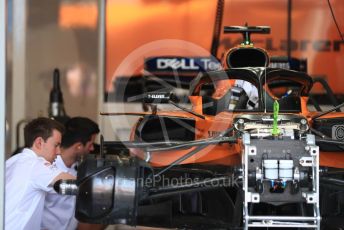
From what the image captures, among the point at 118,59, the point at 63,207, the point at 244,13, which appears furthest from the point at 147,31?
the point at 63,207

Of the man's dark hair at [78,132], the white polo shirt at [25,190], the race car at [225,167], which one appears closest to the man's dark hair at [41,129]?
the white polo shirt at [25,190]

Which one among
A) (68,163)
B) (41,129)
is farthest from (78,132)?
(41,129)

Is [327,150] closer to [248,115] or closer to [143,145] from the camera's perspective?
[248,115]

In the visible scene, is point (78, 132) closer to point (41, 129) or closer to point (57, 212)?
point (57, 212)

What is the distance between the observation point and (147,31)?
459 inches

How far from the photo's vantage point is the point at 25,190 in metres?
6.52

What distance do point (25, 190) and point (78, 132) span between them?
156 centimetres

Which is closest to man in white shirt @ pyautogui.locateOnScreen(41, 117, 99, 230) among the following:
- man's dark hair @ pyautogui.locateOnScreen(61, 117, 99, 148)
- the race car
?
man's dark hair @ pyautogui.locateOnScreen(61, 117, 99, 148)

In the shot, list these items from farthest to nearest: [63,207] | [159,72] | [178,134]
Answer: [159,72] → [63,207] → [178,134]

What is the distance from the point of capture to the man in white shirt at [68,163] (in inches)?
290

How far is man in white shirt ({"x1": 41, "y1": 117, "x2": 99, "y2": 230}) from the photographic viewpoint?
7.36 metres

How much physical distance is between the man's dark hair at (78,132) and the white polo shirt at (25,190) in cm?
128

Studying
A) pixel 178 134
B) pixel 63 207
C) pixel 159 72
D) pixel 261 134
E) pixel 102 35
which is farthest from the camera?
pixel 102 35

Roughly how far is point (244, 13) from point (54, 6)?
248 cm
